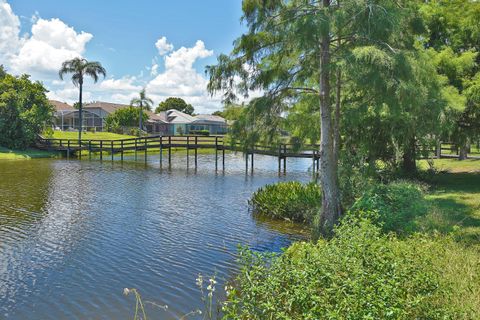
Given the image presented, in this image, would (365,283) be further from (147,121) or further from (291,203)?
(147,121)

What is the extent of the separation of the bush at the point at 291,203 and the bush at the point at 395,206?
3106 millimetres

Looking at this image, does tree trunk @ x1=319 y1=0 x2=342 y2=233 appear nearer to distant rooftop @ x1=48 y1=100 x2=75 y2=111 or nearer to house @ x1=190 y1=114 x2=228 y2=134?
distant rooftop @ x1=48 y1=100 x2=75 y2=111

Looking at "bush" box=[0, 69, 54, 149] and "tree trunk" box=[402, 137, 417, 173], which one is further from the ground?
"bush" box=[0, 69, 54, 149]

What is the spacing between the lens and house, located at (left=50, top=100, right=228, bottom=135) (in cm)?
7475

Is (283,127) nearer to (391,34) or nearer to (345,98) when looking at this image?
(345,98)

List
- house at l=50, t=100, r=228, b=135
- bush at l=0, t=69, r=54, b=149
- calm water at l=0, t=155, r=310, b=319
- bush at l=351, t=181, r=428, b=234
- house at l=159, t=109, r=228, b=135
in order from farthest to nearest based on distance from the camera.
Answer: house at l=159, t=109, r=228, b=135, house at l=50, t=100, r=228, b=135, bush at l=0, t=69, r=54, b=149, bush at l=351, t=181, r=428, b=234, calm water at l=0, t=155, r=310, b=319

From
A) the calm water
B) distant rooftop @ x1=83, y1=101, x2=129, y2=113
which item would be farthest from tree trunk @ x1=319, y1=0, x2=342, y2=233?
distant rooftop @ x1=83, y1=101, x2=129, y2=113

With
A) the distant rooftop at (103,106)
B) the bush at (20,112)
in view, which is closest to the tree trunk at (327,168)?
the bush at (20,112)

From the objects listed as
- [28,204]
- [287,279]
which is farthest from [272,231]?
[28,204]

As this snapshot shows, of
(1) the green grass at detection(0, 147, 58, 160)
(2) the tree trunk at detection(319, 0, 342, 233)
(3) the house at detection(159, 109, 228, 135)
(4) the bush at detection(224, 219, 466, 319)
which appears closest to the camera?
(4) the bush at detection(224, 219, 466, 319)

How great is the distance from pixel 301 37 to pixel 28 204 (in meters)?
14.6

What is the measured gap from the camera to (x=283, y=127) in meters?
13.6

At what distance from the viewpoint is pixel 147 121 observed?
83.8m

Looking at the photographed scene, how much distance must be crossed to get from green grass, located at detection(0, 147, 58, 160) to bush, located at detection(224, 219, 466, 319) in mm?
40697
